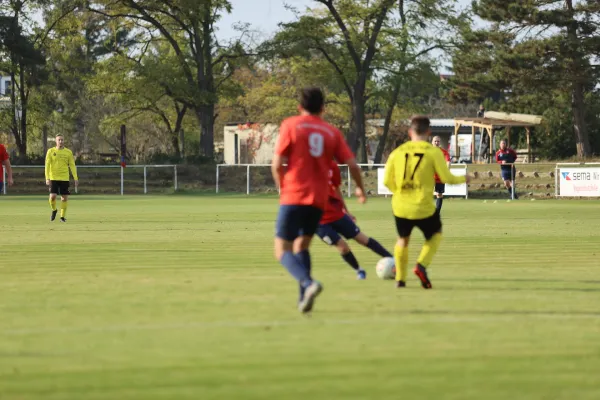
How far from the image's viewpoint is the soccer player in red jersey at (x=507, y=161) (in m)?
38.6

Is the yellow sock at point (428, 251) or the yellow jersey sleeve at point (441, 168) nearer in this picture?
the yellow jersey sleeve at point (441, 168)

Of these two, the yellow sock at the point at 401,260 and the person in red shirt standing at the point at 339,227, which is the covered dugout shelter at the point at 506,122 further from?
the yellow sock at the point at 401,260

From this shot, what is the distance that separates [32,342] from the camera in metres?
7.96

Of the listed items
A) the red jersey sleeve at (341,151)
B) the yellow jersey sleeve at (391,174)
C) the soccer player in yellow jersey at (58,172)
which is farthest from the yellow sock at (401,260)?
the soccer player in yellow jersey at (58,172)

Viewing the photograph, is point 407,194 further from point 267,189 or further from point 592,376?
point 267,189

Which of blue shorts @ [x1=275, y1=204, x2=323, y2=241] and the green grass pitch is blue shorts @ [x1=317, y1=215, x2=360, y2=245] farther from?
blue shorts @ [x1=275, y1=204, x2=323, y2=241]

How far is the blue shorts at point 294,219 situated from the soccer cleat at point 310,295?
0.56 meters

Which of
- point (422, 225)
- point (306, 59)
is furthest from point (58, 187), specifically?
point (306, 59)

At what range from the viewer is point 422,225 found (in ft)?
37.2

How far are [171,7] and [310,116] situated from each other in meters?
50.1

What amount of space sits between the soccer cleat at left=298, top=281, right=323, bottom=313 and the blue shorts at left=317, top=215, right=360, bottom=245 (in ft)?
11.0

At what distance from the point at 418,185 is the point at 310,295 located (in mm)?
2783

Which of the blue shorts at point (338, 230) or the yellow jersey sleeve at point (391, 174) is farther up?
the yellow jersey sleeve at point (391, 174)

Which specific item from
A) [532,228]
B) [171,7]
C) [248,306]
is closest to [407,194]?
[248,306]
